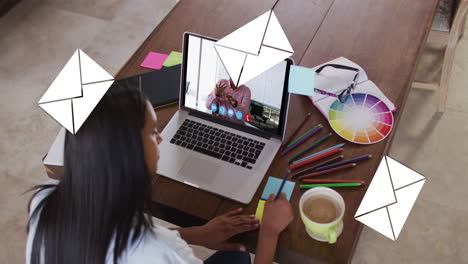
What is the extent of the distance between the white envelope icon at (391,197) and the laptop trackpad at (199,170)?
18.6 inches

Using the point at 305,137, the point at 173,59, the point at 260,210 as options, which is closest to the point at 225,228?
the point at 260,210

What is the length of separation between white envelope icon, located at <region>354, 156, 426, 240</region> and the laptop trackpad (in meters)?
0.47

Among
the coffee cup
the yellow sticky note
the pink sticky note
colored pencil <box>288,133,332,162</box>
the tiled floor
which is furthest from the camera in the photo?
the tiled floor

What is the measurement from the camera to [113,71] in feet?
8.62

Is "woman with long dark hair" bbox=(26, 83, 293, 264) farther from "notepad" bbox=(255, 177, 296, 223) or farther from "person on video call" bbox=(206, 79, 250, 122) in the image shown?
"person on video call" bbox=(206, 79, 250, 122)

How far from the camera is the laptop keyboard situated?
1317 millimetres

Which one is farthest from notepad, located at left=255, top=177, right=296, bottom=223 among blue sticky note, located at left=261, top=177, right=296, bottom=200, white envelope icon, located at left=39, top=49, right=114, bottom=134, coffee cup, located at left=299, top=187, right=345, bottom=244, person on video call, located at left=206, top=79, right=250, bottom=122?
white envelope icon, located at left=39, top=49, right=114, bottom=134

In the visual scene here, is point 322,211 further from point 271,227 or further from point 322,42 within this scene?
point 322,42

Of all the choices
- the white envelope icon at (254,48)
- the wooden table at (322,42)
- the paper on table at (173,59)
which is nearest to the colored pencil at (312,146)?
the wooden table at (322,42)

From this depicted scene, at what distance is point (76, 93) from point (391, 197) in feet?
2.04

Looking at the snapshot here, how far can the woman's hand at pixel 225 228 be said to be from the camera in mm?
1179

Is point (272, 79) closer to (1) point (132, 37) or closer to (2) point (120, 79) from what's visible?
(2) point (120, 79)

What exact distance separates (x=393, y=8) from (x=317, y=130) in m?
0.68

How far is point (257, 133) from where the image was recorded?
1358 millimetres
